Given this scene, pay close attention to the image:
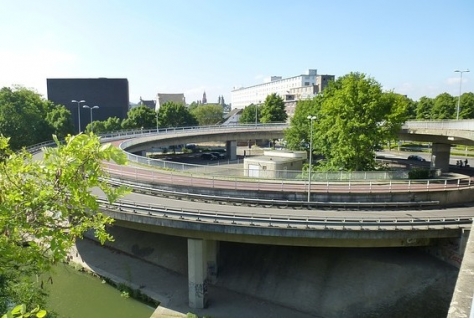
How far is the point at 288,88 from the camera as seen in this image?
16212 cm

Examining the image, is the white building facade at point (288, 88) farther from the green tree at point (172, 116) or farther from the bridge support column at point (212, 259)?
the bridge support column at point (212, 259)

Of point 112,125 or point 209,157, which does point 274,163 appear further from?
point 112,125

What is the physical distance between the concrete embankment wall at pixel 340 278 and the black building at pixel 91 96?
233 feet

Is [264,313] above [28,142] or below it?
below

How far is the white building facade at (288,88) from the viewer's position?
5157 inches

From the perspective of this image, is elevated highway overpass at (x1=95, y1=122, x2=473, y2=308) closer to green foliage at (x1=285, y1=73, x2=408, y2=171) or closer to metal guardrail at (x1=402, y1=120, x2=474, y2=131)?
green foliage at (x1=285, y1=73, x2=408, y2=171)

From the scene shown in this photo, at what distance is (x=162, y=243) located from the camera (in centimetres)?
3194

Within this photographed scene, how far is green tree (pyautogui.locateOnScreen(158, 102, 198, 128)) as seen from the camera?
83938mm

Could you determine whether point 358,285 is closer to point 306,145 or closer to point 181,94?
point 306,145

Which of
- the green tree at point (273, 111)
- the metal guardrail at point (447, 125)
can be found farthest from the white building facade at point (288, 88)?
the metal guardrail at point (447, 125)

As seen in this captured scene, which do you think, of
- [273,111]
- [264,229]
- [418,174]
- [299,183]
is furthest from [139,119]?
[264,229]

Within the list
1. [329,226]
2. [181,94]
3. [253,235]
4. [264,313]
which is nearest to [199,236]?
[253,235]

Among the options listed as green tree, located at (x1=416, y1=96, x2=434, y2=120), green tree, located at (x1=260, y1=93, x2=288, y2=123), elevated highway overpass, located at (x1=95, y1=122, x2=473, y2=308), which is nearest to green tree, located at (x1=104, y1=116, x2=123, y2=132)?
green tree, located at (x1=260, y1=93, x2=288, y2=123)

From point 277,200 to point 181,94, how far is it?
14599cm
